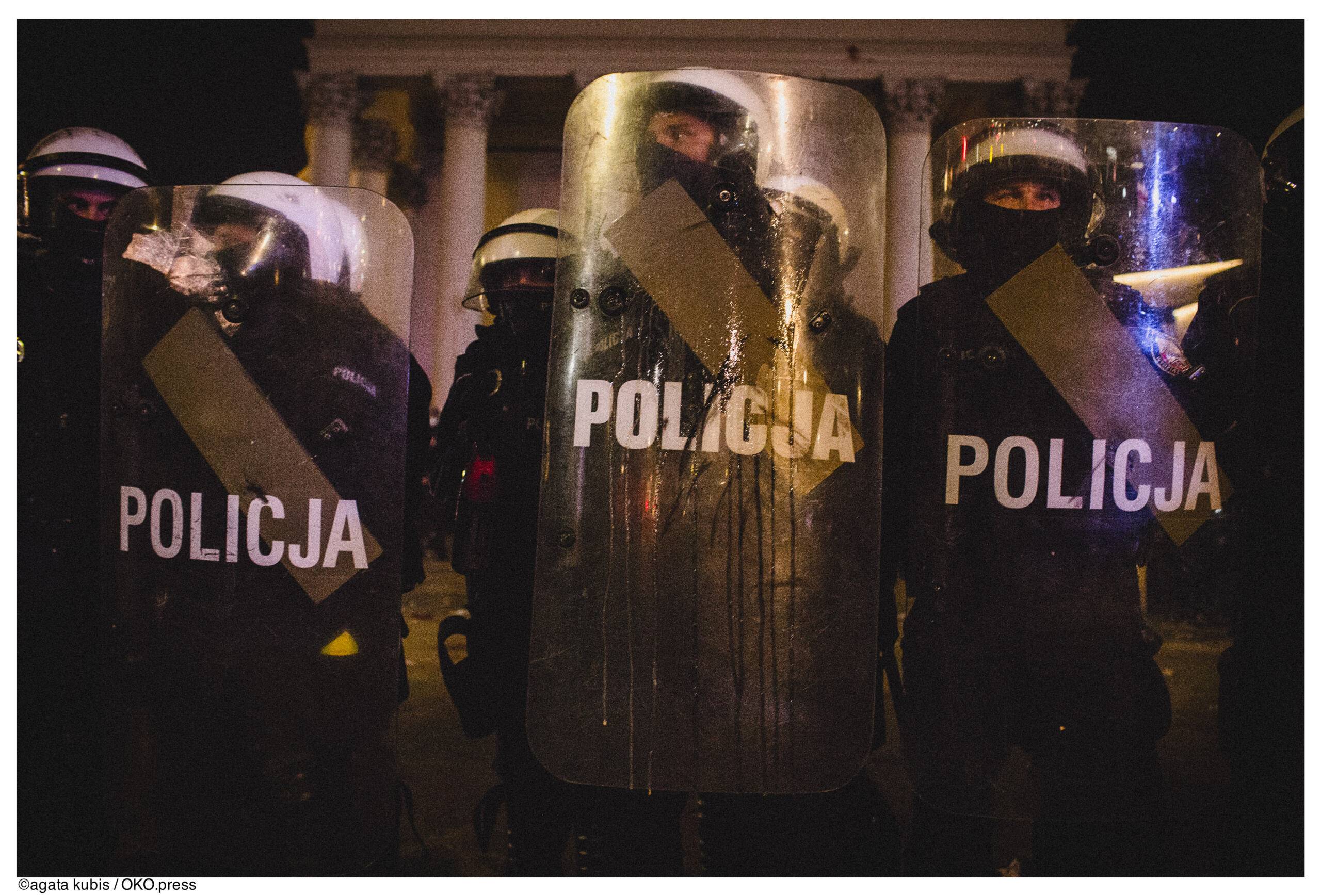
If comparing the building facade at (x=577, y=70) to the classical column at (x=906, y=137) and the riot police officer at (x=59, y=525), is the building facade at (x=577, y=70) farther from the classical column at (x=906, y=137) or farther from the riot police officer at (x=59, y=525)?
the riot police officer at (x=59, y=525)

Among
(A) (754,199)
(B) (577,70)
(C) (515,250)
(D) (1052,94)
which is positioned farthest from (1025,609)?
(D) (1052,94)

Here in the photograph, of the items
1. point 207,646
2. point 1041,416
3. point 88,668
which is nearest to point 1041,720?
point 1041,416

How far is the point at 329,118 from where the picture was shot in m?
9.62

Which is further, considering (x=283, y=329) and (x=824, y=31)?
(x=824, y=31)

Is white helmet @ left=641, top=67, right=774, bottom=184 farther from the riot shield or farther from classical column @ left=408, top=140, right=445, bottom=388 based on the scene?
classical column @ left=408, top=140, right=445, bottom=388

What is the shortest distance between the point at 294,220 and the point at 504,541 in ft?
2.51

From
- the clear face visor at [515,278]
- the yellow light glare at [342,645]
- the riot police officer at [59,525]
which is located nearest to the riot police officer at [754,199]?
the clear face visor at [515,278]

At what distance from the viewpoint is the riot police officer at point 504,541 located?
1.77m

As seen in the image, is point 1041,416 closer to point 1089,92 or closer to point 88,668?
point 88,668

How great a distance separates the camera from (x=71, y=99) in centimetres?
363

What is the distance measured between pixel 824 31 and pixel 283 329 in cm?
946

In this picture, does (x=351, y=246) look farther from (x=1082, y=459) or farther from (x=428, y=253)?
(x=428, y=253)

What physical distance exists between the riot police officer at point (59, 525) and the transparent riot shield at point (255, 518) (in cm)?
55

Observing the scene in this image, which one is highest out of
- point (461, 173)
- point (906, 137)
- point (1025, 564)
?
point (906, 137)
